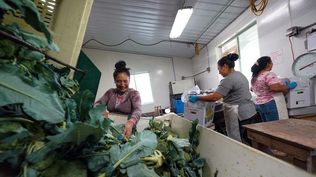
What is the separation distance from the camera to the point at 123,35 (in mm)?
5445

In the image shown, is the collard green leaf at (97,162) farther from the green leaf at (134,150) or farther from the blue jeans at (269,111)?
the blue jeans at (269,111)

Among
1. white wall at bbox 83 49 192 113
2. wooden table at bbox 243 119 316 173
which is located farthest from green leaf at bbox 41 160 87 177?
white wall at bbox 83 49 192 113

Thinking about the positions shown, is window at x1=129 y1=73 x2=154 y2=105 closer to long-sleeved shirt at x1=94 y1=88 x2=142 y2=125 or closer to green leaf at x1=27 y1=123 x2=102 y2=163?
long-sleeved shirt at x1=94 y1=88 x2=142 y2=125

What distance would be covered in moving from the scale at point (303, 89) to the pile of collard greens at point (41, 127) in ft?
7.84

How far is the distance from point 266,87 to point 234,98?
0.50 meters

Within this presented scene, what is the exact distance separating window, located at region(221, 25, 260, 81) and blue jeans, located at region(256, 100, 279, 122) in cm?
143

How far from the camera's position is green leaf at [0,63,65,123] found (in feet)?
1.72

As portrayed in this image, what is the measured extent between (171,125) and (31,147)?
1509mm

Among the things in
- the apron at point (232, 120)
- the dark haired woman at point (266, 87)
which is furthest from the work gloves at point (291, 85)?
the apron at point (232, 120)

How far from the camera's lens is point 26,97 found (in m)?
0.55

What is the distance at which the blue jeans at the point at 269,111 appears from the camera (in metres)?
2.55

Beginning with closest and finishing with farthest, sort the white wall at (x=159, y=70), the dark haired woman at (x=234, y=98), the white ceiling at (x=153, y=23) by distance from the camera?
the dark haired woman at (x=234, y=98) < the white ceiling at (x=153, y=23) < the white wall at (x=159, y=70)

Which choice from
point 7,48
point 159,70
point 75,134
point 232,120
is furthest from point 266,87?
point 159,70

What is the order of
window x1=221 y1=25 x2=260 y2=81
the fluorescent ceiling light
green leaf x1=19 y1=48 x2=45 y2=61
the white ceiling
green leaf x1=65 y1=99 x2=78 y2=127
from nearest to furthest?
green leaf x1=19 y1=48 x2=45 y2=61 < green leaf x1=65 y1=99 x2=78 y2=127 < the fluorescent ceiling light < the white ceiling < window x1=221 y1=25 x2=260 y2=81
